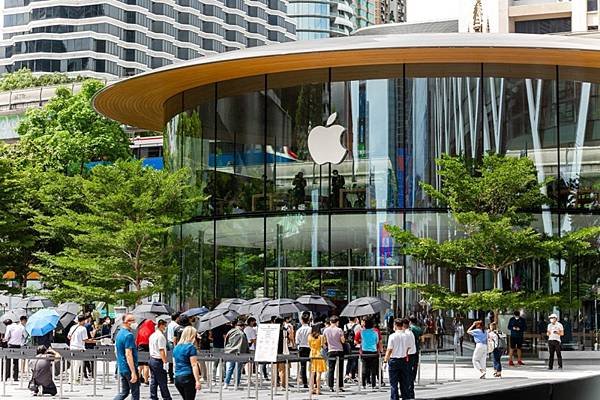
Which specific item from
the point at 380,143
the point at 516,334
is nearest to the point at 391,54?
the point at 380,143

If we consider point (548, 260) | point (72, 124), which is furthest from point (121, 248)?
point (72, 124)

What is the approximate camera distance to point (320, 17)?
178 meters

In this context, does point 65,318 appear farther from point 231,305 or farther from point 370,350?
point 370,350

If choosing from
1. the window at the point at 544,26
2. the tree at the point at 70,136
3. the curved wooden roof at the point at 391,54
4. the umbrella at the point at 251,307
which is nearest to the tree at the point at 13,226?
the tree at the point at 70,136

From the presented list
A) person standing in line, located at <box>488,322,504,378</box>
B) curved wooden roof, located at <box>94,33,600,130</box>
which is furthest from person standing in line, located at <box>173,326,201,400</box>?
curved wooden roof, located at <box>94,33,600,130</box>

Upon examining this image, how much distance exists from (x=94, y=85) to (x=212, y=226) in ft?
105

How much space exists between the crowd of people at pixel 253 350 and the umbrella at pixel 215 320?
474 millimetres

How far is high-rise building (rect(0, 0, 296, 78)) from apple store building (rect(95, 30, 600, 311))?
9594 cm

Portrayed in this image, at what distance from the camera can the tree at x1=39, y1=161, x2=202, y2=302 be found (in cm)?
4000

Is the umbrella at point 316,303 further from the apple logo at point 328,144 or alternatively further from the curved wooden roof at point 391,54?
→ the curved wooden roof at point 391,54

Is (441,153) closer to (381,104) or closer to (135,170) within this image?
(381,104)

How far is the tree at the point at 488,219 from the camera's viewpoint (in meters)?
34.3

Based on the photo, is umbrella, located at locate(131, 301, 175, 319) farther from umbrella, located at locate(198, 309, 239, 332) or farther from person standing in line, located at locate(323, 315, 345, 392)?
person standing in line, located at locate(323, 315, 345, 392)

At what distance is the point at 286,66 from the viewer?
3853 cm
